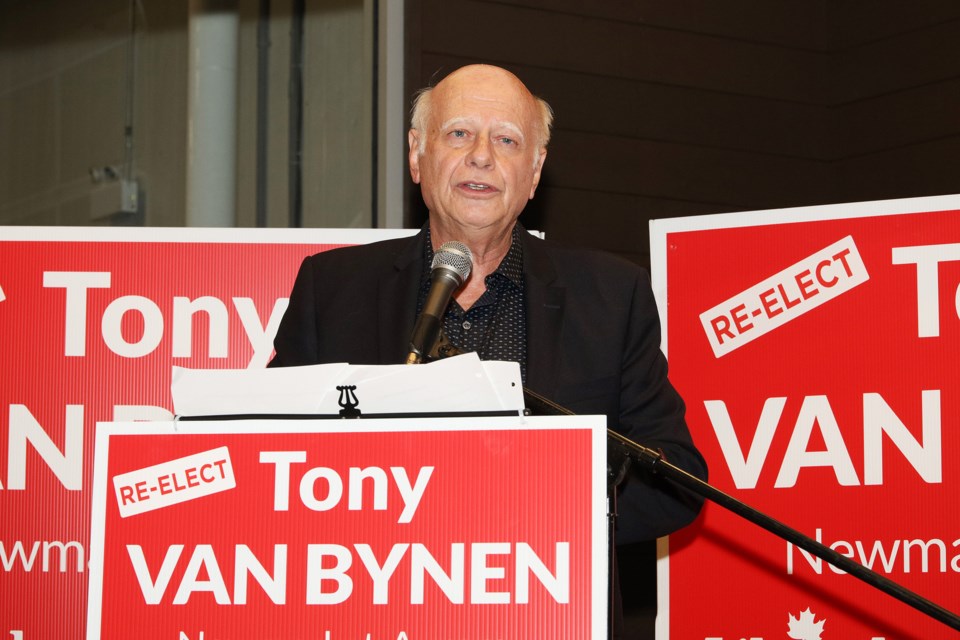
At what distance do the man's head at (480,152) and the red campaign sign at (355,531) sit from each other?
36.6 inches

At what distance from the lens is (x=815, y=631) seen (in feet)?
7.67

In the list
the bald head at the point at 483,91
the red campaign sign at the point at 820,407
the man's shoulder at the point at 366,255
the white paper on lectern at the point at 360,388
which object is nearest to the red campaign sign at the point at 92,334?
the man's shoulder at the point at 366,255

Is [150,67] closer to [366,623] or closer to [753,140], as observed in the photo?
[753,140]

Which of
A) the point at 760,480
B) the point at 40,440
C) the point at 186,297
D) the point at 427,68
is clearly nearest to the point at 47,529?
the point at 40,440

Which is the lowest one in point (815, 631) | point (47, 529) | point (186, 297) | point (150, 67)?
point (815, 631)

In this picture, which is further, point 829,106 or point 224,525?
point 829,106

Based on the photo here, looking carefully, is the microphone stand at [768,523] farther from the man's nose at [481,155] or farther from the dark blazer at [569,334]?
the man's nose at [481,155]

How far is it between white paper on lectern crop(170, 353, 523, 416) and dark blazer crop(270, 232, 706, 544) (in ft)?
2.20

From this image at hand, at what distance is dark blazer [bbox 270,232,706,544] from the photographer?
191cm

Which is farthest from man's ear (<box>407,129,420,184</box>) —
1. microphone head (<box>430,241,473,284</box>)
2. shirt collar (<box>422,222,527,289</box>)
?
microphone head (<box>430,241,473,284</box>)

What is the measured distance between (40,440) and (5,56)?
94.5 inches

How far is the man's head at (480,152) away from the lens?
2.12 metres

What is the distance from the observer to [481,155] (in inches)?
83.4

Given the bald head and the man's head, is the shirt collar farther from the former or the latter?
the bald head
